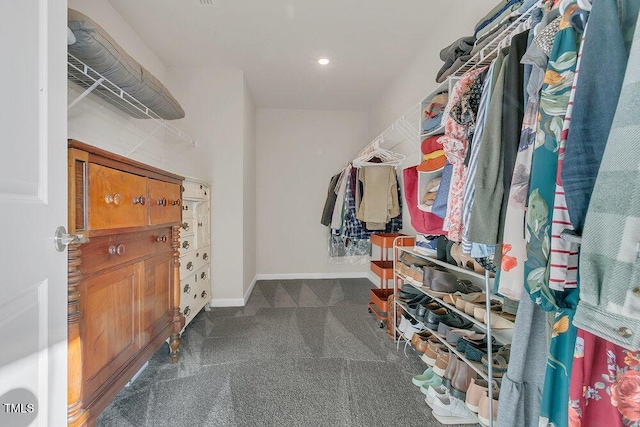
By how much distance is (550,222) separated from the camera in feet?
1.97

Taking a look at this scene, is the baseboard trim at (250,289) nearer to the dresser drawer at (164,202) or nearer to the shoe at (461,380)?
the dresser drawer at (164,202)

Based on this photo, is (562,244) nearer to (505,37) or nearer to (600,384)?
(600,384)

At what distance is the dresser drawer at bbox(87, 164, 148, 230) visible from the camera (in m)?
0.94

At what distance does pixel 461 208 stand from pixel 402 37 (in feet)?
5.99

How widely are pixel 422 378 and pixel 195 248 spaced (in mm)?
1806

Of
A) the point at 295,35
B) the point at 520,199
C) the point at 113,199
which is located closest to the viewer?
the point at 520,199

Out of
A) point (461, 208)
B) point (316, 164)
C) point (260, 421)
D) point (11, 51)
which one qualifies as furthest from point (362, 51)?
point (260, 421)

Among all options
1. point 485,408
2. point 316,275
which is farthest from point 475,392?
point 316,275

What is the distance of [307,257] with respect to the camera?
12.8ft

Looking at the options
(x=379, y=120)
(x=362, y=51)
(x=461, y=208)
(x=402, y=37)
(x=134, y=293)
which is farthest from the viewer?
(x=379, y=120)

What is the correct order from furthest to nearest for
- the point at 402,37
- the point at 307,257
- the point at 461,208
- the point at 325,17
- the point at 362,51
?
the point at 307,257, the point at 362,51, the point at 402,37, the point at 325,17, the point at 461,208

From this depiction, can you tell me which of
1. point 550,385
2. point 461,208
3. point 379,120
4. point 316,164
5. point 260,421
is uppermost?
point 379,120

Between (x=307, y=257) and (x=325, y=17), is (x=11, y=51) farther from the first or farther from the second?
(x=307, y=257)

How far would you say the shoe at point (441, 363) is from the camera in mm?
1351
